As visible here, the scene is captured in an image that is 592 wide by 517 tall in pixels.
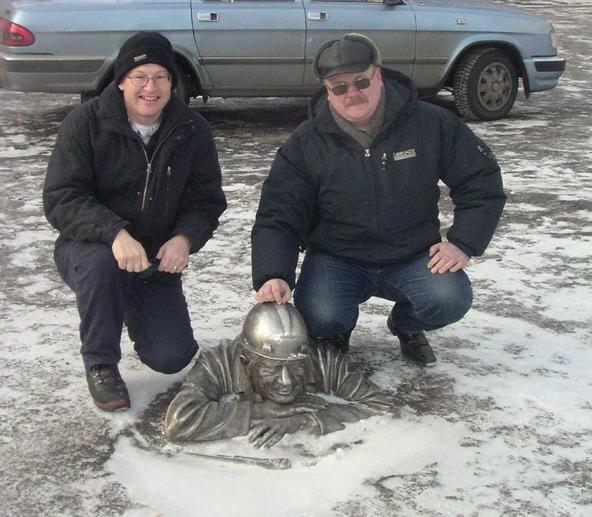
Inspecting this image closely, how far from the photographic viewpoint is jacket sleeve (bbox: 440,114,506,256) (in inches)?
131

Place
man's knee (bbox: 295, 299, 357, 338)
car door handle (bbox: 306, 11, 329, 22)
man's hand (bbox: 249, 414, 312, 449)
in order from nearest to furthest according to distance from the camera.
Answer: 1. man's hand (bbox: 249, 414, 312, 449)
2. man's knee (bbox: 295, 299, 357, 338)
3. car door handle (bbox: 306, 11, 329, 22)

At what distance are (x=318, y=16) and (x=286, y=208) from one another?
15.8 feet

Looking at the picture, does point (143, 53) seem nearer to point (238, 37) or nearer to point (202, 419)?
point (202, 419)

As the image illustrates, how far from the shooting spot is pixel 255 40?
7.67 meters

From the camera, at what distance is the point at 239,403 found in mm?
3189

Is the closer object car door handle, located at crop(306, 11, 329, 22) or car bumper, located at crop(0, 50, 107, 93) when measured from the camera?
car bumper, located at crop(0, 50, 107, 93)

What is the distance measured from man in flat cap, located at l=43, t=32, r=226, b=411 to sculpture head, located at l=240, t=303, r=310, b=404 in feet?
1.23

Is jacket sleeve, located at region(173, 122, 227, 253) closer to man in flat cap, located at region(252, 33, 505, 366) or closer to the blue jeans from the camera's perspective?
man in flat cap, located at region(252, 33, 505, 366)

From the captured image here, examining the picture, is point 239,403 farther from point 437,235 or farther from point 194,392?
point 437,235

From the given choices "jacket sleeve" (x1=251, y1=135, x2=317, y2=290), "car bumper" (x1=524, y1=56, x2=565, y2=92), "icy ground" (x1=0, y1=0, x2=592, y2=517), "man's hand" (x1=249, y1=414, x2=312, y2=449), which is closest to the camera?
"icy ground" (x1=0, y1=0, x2=592, y2=517)

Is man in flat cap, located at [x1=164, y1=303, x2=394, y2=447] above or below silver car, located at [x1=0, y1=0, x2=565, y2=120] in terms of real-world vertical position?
below

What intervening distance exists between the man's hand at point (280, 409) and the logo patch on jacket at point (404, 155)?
3.05ft

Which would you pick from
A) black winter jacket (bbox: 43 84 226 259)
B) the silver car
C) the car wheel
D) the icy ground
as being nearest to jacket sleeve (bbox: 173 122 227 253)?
black winter jacket (bbox: 43 84 226 259)

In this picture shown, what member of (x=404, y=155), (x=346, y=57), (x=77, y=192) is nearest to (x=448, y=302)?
(x=404, y=155)
